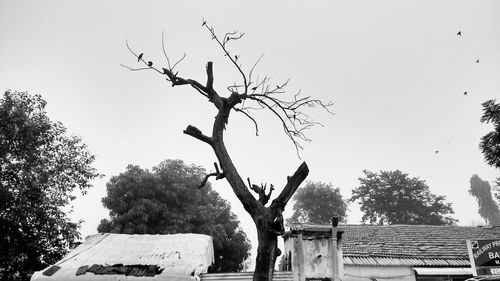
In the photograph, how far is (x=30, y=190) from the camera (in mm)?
14539

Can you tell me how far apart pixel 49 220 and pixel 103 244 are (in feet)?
11.0

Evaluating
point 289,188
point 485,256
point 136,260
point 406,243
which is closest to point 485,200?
point 406,243

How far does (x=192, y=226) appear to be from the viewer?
22.4 meters

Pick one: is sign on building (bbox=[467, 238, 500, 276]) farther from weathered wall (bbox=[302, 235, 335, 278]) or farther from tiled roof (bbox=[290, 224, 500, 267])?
weathered wall (bbox=[302, 235, 335, 278])

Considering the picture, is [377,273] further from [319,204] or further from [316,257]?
[319,204]

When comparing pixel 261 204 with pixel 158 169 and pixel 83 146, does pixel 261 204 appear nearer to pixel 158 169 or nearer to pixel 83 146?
pixel 83 146

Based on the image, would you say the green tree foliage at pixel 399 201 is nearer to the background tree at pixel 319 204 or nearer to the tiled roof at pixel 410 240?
the background tree at pixel 319 204

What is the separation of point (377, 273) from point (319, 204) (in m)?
27.3

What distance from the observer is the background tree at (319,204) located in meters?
39.1

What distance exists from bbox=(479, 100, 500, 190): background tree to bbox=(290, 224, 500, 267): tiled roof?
4846 millimetres

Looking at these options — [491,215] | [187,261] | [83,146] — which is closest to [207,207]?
[83,146]

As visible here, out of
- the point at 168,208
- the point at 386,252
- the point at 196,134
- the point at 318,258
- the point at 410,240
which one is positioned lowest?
the point at 318,258

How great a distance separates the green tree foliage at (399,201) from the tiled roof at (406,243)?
A: 2025cm

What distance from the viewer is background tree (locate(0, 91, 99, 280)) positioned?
14195mm
